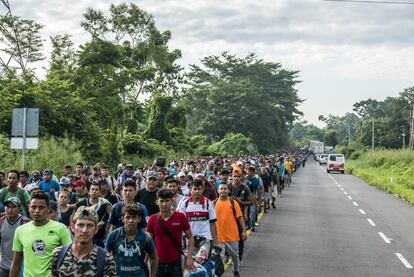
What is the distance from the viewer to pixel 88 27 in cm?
4694

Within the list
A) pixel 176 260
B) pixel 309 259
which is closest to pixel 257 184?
pixel 309 259

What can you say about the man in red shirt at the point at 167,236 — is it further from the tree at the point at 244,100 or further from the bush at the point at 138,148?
the tree at the point at 244,100

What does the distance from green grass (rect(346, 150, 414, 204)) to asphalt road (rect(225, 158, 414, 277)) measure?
642 cm

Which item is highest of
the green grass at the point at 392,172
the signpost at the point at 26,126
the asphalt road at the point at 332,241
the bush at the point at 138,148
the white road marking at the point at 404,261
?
the signpost at the point at 26,126

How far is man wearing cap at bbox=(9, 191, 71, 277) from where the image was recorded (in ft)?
17.3

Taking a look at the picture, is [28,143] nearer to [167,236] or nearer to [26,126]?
[26,126]

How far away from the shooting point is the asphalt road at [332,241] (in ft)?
34.5

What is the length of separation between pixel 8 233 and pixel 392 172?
3967cm

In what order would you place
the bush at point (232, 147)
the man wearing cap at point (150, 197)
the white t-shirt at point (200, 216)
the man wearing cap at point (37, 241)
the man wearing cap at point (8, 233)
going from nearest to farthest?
the man wearing cap at point (37, 241) < the man wearing cap at point (8, 233) < the white t-shirt at point (200, 216) < the man wearing cap at point (150, 197) < the bush at point (232, 147)

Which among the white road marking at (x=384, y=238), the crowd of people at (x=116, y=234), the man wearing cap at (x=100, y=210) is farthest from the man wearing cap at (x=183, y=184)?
the white road marking at (x=384, y=238)

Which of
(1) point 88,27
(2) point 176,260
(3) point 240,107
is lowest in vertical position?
(2) point 176,260

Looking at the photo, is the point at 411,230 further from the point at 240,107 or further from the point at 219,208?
the point at 240,107

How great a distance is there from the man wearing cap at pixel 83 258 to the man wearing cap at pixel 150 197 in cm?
404

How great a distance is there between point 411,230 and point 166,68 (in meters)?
37.3
